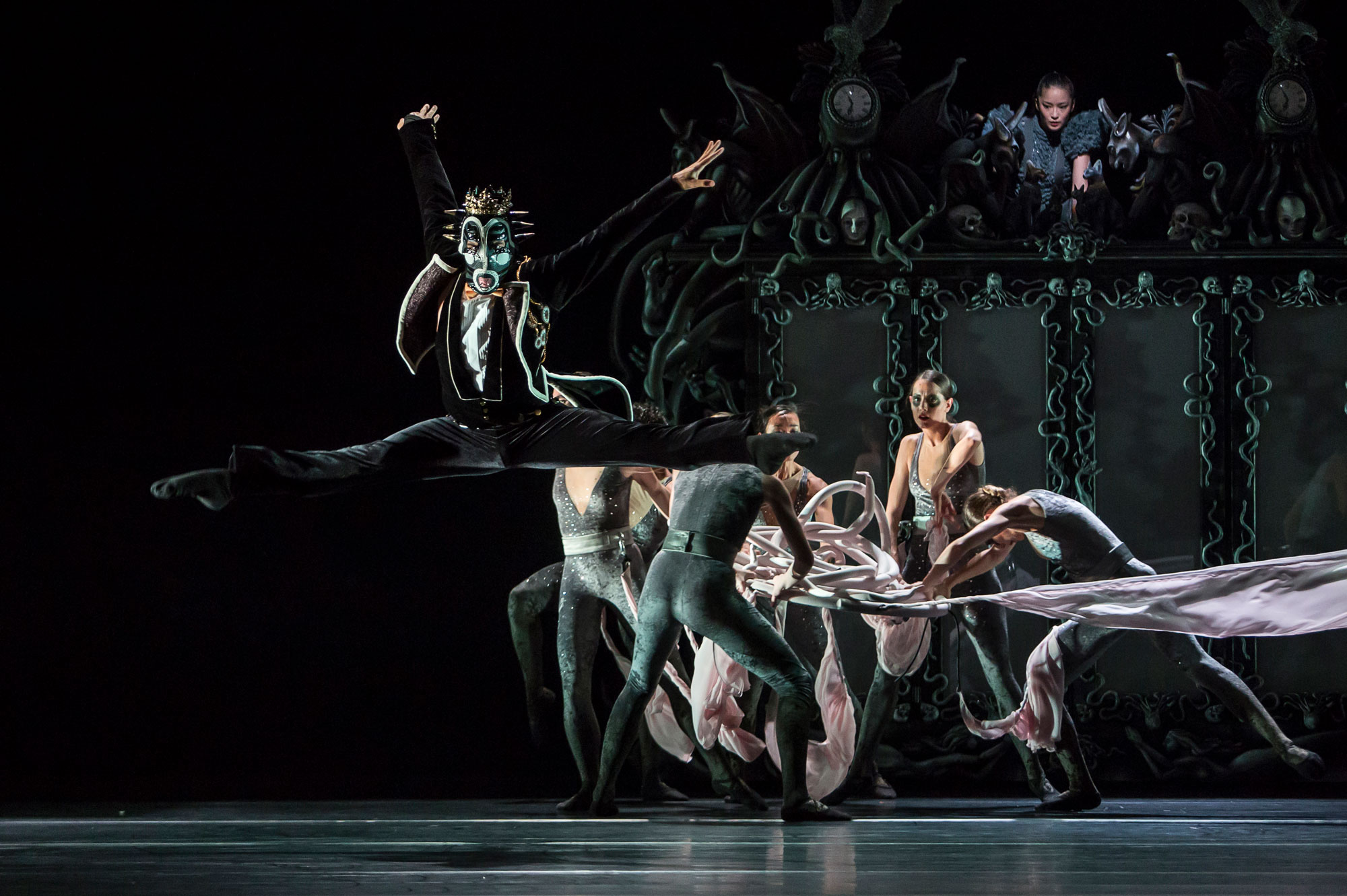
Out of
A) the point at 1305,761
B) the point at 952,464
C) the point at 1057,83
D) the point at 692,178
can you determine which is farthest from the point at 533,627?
the point at 1057,83

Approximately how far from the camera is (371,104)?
7.06 m

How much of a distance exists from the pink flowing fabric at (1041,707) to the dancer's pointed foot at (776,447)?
169 cm

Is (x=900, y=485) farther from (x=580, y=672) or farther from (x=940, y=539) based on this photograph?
(x=580, y=672)

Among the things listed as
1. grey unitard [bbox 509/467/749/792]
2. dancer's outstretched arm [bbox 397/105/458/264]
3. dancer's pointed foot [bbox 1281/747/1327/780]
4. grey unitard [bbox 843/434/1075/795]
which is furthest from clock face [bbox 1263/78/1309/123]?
dancer's outstretched arm [bbox 397/105/458/264]

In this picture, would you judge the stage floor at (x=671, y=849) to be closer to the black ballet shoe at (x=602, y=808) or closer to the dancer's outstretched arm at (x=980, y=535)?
the black ballet shoe at (x=602, y=808)

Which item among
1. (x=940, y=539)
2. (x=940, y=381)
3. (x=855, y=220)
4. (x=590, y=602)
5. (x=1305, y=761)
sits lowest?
(x=1305, y=761)

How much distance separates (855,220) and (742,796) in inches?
96.6

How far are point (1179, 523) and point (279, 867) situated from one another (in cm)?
414

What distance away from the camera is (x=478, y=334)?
4875 mm

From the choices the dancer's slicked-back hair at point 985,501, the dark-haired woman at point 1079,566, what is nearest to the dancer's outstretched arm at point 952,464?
the dark-haired woman at point 1079,566

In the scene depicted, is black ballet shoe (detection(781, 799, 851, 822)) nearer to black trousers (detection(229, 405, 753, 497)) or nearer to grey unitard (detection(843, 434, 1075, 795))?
grey unitard (detection(843, 434, 1075, 795))

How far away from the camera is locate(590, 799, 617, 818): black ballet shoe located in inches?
216

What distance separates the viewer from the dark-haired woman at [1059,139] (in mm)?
6766

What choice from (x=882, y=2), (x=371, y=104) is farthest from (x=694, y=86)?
(x=371, y=104)
